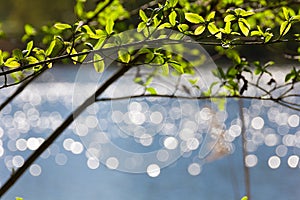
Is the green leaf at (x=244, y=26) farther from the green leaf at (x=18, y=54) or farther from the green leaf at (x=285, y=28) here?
the green leaf at (x=18, y=54)

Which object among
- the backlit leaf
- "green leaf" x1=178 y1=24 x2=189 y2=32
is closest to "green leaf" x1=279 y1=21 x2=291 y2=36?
the backlit leaf

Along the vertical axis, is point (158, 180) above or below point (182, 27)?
below

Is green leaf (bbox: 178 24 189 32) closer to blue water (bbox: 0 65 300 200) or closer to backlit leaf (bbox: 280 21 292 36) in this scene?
backlit leaf (bbox: 280 21 292 36)

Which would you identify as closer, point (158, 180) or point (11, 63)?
point (11, 63)

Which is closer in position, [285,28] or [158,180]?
[285,28]

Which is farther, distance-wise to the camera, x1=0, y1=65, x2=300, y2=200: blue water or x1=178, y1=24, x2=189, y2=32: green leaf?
x1=0, y1=65, x2=300, y2=200: blue water

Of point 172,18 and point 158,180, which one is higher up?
point 172,18

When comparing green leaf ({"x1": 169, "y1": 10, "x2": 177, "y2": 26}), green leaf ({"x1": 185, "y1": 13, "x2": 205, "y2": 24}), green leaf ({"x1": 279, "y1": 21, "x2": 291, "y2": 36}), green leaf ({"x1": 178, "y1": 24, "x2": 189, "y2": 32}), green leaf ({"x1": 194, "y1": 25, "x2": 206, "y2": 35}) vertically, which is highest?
green leaf ({"x1": 169, "y1": 10, "x2": 177, "y2": 26})

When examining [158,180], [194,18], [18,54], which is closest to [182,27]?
[194,18]

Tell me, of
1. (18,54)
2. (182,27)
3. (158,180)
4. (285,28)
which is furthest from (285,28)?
(158,180)

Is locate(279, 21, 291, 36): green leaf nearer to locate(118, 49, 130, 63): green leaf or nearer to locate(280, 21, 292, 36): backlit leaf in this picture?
locate(280, 21, 292, 36): backlit leaf

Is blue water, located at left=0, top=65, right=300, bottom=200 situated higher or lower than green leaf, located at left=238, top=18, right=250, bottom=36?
lower

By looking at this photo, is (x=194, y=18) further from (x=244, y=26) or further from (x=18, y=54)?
(x=18, y=54)

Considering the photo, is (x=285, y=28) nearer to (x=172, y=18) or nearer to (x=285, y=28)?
(x=285, y=28)
